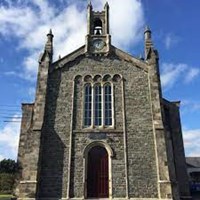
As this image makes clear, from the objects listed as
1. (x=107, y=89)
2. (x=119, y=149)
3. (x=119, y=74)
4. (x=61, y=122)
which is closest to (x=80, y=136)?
(x=61, y=122)

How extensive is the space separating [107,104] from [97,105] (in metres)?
0.75

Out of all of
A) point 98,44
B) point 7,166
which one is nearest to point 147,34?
point 98,44

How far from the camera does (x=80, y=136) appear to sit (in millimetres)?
18469

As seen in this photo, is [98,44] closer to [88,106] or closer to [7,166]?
[88,106]

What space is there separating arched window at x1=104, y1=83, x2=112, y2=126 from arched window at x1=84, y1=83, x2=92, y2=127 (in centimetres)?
113

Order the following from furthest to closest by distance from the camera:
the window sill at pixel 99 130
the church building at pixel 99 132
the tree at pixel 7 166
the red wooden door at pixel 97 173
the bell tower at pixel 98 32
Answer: the tree at pixel 7 166 < the bell tower at pixel 98 32 < the window sill at pixel 99 130 < the red wooden door at pixel 97 173 < the church building at pixel 99 132

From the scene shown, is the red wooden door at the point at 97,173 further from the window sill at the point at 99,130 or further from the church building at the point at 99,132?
the window sill at the point at 99,130

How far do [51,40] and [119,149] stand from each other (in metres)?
10.3

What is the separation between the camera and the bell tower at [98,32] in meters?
21.4

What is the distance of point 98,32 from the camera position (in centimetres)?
2311

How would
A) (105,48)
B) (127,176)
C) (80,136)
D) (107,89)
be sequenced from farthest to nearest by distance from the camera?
(105,48)
(107,89)
(80,136)
(127,176)

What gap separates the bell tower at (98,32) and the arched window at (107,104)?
10.5 feet

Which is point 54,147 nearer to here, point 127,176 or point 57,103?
point 57,103

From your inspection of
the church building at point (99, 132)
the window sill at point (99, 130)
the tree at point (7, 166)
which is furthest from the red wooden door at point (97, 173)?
the tree at point (7, 166)
